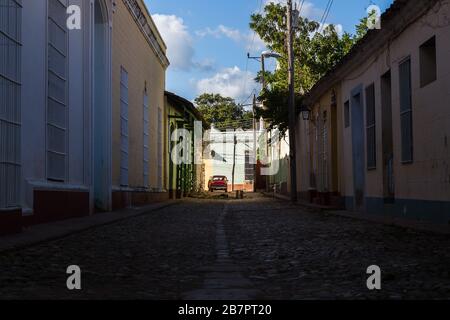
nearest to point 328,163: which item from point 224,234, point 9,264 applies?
point 224,234

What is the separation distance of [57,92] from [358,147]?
761 centimetres

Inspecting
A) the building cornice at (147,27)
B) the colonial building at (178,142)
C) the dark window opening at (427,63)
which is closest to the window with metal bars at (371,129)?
the dark window opening at (427,63)

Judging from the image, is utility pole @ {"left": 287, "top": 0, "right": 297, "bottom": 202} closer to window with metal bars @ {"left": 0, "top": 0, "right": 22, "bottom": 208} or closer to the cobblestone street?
the cobblestone street

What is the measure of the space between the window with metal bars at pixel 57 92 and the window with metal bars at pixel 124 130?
590cm

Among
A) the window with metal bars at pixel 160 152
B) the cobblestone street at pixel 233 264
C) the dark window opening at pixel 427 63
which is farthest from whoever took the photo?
the window with metal bars at pixel 160 152

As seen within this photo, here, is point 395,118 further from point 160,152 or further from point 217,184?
point 217,184

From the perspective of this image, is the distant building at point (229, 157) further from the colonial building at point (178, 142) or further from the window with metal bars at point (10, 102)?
the window with metal bars at point (10, 102)

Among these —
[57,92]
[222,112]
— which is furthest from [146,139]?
[222,112]

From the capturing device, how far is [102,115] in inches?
641

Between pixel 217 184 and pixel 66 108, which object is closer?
pixel 66 108

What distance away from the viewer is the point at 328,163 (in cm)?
1959

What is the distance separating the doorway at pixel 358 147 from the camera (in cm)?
1565

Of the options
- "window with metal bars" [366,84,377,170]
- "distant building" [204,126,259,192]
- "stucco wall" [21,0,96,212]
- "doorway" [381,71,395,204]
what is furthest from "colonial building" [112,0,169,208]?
"distant building" [204,126,259,192]

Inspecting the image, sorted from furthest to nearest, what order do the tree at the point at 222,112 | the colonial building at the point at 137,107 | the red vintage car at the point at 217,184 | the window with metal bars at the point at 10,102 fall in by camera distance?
1. the tree at the point at 222,112
2. the red vintage car at the point at 217,184
3. the colonial building at the point at 137,107
4. the window with metal bars at the point at 10,102
